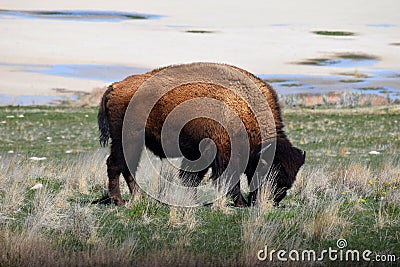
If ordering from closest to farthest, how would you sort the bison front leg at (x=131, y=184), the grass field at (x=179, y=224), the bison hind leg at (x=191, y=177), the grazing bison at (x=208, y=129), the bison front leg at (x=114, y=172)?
the grass field at (x=179, y=224)
the grazing bison at (x=208, y=129)
the bison front leg at (x=114, y=172)
the bison front leg at (x=131, y=184)
the bison hind leg at (x=191, y=177)

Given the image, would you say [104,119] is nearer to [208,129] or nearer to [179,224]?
[208,129]

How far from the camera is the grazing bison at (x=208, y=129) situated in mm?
10695

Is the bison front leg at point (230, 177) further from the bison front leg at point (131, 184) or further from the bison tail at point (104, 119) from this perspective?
the bison tail at point (104, 119)

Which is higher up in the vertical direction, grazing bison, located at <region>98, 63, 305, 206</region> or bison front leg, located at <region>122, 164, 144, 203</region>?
grazing bison, located at <region>98, 63, 305, 206</region>

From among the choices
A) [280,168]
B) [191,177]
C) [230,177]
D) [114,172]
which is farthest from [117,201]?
[280,168]

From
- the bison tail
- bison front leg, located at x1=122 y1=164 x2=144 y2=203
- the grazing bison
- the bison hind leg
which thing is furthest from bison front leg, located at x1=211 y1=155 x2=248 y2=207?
the bison tail

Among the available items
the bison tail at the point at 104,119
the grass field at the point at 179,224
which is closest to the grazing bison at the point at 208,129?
the bison tail at the point at 104,119

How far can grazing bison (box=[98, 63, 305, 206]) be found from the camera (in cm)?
1070

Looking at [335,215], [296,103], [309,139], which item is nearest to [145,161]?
[335,215]

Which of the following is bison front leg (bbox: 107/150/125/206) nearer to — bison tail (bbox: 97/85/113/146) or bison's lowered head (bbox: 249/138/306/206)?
bison tail (bbox: 97/85/113/146)

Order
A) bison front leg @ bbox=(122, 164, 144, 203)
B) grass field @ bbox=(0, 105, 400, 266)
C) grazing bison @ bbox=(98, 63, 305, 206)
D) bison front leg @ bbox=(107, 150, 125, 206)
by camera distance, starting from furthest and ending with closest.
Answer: bison front leg @ bbox=(122, 164, 144, 203) → bison front leg @ bbox=(107, 150, 125, 206) → grazing bison @ bbox=(98, 63, 305, 206) → grass field @ bbox=(0, 105, 400, 266)

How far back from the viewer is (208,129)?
10.7 m

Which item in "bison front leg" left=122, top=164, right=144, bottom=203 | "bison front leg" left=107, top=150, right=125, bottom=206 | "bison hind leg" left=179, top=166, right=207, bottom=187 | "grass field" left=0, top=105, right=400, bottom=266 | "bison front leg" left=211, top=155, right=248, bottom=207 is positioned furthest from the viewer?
"bison hind leg" left=179, top=166, right=207, bottom=187

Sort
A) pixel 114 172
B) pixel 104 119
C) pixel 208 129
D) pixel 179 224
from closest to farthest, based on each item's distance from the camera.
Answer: pixel 179 224
pixel 208 129
pixel 114 172
pixel 104 119
